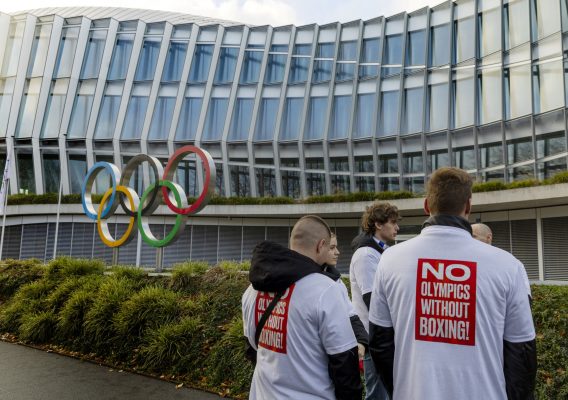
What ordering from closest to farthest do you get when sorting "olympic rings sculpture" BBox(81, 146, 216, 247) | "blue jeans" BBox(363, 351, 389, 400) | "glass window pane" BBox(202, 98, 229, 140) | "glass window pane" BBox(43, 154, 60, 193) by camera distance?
1. "blue jeans" BBox(363, 351, 389, 400)
2. "olympic rings sculpture" BBox(81, 146, 216, 247)
3. "glass window pane" BBox(43, 154, 60, 193)
4. "glass window pane" BBox(202, 98, 229, 140)

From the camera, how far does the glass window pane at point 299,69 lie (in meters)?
27.8

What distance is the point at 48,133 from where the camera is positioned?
28.0m

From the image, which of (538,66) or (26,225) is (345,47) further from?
→ (26,225)

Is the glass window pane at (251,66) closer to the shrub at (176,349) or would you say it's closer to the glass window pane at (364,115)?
the glass window pane at (364,115)

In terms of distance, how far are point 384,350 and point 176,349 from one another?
17.0ft

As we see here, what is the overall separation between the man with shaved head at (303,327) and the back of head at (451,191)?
69 cm

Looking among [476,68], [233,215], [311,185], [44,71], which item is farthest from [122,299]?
[44,71]

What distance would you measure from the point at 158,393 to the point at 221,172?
22.3m

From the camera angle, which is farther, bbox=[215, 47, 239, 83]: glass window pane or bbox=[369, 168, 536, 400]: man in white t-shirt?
bbox=[215, 47, 239, 83]: glass window pane

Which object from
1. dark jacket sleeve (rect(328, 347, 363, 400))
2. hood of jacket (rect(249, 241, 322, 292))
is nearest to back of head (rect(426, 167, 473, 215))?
hood of jacket (rect(249, 241, 322, 292))

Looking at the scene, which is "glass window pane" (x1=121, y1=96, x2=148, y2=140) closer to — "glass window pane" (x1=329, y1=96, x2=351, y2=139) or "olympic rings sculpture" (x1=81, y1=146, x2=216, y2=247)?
"glass window pane" (x1=329, y1=96, x2=351, y2=139)

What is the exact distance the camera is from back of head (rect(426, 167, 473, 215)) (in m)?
2.33

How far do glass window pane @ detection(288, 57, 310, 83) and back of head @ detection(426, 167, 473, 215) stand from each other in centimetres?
2639

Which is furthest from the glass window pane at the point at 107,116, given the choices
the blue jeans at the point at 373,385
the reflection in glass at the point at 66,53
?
the blue jeans at the point at 373,385
